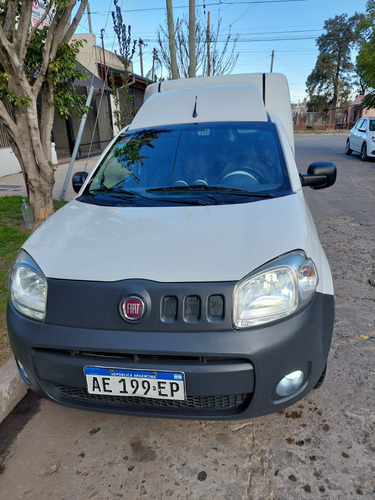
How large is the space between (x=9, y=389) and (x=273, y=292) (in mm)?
1814

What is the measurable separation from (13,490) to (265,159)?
8.31 feet

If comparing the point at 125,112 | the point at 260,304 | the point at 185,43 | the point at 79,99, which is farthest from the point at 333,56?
the point at 260,304

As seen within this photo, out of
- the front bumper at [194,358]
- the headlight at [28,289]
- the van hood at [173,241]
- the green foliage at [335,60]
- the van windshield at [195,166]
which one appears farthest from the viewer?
the green foliage at [335,60]

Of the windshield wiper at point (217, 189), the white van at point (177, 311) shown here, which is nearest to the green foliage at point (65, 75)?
the windshield wiper at point (217, 189)

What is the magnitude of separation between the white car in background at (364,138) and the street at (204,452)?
12.1 meters

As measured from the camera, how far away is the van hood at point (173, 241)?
170cm

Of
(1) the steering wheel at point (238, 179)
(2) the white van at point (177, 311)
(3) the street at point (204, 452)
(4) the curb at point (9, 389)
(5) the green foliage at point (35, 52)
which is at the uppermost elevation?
(5) the green foliage at point (35, 52)

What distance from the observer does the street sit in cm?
175

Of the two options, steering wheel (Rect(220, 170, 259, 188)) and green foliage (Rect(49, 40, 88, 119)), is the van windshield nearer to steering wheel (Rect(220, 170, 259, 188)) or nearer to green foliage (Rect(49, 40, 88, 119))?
steering wheel (Rect(220, 170, 259, 188))

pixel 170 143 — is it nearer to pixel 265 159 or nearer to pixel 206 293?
pixel 265 159

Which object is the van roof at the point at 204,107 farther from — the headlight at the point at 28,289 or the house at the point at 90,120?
the house at the point at 90,120

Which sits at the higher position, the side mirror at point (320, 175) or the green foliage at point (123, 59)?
the green foliage at point (123, 59)

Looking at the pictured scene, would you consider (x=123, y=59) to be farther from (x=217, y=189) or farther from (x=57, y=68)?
(x=217, y=189)

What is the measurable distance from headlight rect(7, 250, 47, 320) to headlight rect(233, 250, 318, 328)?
95cm
